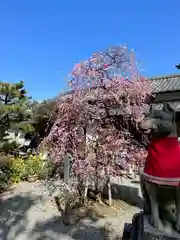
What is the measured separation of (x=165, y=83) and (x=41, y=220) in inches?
276

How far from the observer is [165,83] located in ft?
29.3

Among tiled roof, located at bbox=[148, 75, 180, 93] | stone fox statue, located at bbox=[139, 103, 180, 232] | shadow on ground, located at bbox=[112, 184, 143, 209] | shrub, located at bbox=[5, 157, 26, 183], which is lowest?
shadow on ground, located at bbox=[112, 184, 143, 209]

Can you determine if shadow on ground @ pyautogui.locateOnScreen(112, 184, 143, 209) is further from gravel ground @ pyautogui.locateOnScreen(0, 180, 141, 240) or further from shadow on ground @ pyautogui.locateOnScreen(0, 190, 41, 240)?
shadow on ground @ pyautogui.locateOnScreen(0, 190, 41, 240)

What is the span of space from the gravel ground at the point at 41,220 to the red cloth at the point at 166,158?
6.91 ft

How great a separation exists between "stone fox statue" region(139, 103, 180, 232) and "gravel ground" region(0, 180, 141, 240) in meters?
1.87

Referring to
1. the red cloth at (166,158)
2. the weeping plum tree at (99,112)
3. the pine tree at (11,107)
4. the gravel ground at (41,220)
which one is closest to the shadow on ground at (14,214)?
the gravel ground at (41,220)

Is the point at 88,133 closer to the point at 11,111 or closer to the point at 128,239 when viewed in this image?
the point at 128,239

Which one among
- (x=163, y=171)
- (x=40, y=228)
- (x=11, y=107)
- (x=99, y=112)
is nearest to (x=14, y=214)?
(x=40, y=228)

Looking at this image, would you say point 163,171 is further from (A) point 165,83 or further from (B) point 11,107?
(A) point 165,83

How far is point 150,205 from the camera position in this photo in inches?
67.7

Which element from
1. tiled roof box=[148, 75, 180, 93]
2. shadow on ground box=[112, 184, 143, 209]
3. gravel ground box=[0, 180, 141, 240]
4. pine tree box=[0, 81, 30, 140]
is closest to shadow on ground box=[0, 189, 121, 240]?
gravel ground box=[0, 180, 141, 240]

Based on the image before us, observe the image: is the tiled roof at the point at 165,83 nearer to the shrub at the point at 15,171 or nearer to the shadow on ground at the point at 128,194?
the shadow on ground at the point at 128,194

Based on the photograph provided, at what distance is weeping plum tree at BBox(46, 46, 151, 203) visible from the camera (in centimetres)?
378

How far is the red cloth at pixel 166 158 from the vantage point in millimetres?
1570
